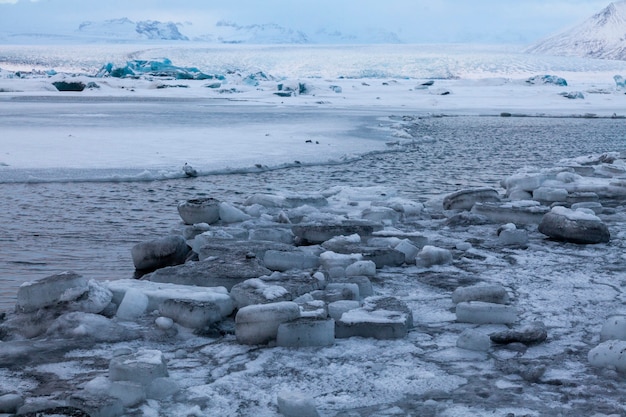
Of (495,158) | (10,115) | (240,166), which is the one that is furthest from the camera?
(10,115)

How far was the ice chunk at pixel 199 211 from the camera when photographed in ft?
14.7

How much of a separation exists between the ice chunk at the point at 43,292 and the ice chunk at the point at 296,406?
3.62 feet

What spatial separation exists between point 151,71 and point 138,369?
109 feet

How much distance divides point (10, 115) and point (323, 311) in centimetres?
1137

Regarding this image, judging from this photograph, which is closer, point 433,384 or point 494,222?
point 433,384

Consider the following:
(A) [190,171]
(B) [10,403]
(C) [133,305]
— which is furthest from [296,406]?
(A) [190,171]

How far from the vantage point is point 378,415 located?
1.94m

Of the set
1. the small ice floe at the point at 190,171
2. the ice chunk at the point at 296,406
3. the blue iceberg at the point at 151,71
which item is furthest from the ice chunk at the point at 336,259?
the blue iceberg at the point at 151,71

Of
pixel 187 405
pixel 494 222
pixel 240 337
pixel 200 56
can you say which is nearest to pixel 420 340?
pixel 240 337

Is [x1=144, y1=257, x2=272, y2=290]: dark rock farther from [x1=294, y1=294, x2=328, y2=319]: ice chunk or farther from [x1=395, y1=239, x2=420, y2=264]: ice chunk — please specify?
[x1=395, y1=239, x2=420, y2=264]: ice chunk

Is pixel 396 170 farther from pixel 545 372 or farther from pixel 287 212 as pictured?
pixel 545 372

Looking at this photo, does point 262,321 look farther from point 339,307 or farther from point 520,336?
point 520,336

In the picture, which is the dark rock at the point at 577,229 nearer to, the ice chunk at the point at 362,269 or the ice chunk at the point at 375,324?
the ice chunk at the point at 362,269

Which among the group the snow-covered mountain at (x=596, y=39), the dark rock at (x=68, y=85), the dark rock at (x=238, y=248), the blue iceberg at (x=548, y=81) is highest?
the snow-covered mountain at (x=596, y=39)
